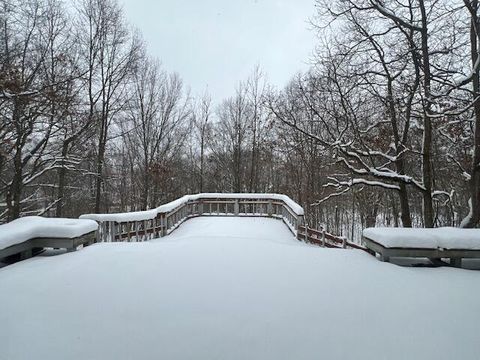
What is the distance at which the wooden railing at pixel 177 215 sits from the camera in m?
6.37

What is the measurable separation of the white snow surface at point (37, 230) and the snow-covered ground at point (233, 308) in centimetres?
34

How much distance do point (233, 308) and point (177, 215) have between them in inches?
309

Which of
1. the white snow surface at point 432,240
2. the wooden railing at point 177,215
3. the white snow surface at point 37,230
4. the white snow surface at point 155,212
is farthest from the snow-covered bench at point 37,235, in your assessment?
the white snow surface at point 432,240

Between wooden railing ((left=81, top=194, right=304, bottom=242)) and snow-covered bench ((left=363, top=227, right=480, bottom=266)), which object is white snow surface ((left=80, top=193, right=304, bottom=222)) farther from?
snow-covered bench ((left=363, top=227, right=480, bottom=266))

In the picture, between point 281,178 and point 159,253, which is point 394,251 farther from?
point 281,178

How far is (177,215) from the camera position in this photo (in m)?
10.3

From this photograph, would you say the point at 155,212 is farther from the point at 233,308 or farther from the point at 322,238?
the point at 233,308

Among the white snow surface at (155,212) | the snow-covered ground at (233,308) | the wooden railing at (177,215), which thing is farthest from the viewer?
the wooden railing at (177,215)

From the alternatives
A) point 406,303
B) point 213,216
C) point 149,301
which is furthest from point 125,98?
point 406,303

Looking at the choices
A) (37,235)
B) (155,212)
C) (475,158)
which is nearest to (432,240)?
(475,158)

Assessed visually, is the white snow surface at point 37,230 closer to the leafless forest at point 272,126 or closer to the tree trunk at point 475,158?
the leafless forest at point 272,126

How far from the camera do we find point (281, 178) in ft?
83.7

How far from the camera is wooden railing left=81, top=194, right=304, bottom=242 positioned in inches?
251

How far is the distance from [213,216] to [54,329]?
10.2 m
